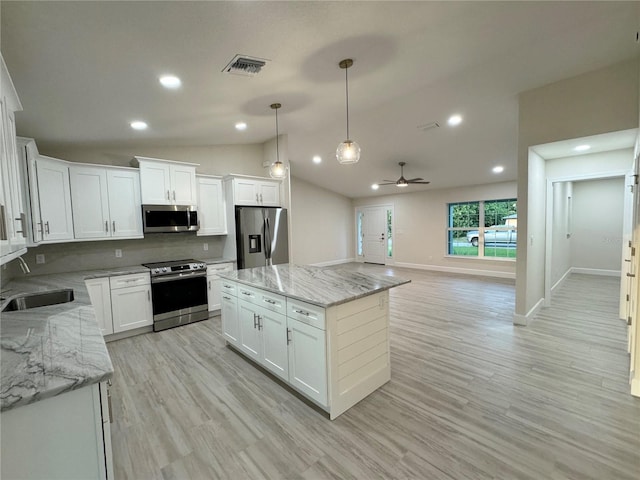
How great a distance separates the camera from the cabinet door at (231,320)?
3.10 meters

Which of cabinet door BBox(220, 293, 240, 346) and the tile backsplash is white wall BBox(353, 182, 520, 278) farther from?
cabinet door BBox(220, 293, 240, 346)

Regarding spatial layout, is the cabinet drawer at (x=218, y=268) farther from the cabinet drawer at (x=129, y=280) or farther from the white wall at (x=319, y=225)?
the white wall at (x=319, y=225)

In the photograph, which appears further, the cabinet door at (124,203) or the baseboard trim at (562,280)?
the baseboard trim at (562,280)

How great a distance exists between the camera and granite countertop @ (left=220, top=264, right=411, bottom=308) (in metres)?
2.13

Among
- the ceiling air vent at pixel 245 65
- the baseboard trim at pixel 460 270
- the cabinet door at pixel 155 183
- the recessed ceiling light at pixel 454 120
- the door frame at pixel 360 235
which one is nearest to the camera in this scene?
the ceiling air vent at pixel 245 65

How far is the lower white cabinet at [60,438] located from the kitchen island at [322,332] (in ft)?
4.16

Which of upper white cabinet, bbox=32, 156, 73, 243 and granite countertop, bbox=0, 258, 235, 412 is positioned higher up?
upper white cabinet, bbox=32, 156, 73, 243

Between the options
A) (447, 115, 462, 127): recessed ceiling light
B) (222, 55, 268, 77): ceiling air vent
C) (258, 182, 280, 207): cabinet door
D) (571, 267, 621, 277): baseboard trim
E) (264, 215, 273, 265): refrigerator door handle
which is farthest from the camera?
(571, 267, 621, 277): baseboard trim

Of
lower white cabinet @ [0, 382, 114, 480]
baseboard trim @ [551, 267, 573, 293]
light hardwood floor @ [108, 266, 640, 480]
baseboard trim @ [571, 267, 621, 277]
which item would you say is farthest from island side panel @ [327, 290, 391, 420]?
baseboard trim @ [571, 267, 621, 277]

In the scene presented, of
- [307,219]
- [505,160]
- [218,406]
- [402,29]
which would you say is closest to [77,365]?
[218,406]

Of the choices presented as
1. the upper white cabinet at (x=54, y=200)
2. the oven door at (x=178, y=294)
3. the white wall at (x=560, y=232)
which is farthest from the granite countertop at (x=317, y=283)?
the white wall at (x=560, y=232)

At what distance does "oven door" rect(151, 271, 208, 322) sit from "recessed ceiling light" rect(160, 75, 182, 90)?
2.48m

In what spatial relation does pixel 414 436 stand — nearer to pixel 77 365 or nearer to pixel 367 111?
pixel 77 365

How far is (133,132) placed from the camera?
3.62 m
